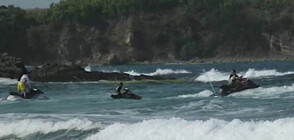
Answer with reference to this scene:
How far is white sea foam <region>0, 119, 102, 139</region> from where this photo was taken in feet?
73.4

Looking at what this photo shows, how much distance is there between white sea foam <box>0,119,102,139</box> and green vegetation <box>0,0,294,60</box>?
12224 cm

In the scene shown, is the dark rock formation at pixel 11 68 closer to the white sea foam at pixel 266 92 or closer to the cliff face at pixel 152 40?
the white sea foam at pixel 266 92

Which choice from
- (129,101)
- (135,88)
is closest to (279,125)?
(129,101)

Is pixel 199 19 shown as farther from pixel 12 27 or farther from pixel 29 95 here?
pixel 29 95

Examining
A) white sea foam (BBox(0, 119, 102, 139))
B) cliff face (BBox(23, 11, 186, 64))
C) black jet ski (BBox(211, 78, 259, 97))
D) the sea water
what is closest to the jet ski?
the sea water

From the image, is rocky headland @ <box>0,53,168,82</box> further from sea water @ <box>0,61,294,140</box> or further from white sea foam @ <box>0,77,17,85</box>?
sea water @ <box>0,61,294,140</box>

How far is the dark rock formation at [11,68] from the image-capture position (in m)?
60.8

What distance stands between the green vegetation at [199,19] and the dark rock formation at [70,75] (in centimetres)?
8656

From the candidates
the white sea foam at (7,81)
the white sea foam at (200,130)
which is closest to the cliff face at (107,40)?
the white sea foam at (7,81)

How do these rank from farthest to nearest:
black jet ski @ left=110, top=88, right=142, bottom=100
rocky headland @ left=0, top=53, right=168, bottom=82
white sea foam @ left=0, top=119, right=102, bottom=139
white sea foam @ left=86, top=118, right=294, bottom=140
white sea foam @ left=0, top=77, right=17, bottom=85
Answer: white sea foam @ left=0, top=77, right=17, bottom=85 < rocky headland @ left=0, top=53, right=168, bottom=82 < black jet ski @ left=110, top=88, right=142, bottom=100 < white sea foam @ left=0, top=119, right=102, bottom=139 < white sea foam @ left=86, top=118, right=294, bottom=140

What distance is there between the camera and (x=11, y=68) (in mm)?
61906

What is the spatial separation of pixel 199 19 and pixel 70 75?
9534 centimetres

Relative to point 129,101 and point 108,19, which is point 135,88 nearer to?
point 129,101

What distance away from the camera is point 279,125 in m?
→ 18.5
